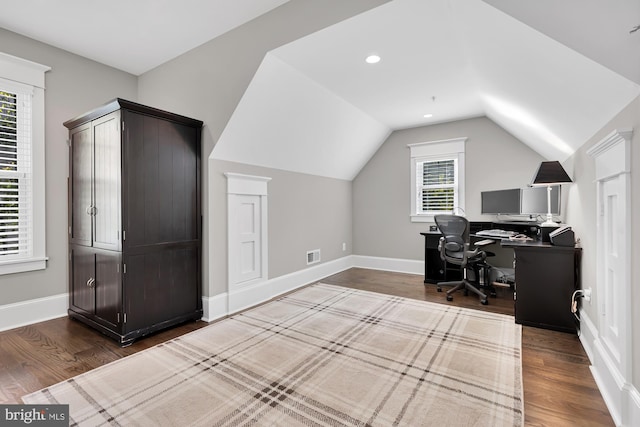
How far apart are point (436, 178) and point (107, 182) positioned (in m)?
4.62

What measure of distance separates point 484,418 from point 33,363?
3.07 meters

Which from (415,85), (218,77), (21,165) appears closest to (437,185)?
(415,85)

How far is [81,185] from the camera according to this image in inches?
116

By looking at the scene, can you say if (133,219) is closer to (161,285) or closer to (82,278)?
(161,285)

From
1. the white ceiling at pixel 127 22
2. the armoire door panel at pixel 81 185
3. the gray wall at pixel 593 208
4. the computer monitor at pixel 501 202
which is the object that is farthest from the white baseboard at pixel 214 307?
the computer monitor at pixel 501 202

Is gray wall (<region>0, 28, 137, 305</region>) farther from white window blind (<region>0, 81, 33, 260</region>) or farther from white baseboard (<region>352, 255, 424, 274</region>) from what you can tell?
white baseboard (<region>352, 255, 424, 274</region>)

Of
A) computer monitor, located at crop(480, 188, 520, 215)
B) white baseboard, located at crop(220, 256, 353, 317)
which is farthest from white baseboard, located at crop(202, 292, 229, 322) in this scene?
computer monitor, located at crop(480, 188, 520, 215)

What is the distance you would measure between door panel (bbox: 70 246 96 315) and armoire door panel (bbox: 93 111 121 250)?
26 centimetres

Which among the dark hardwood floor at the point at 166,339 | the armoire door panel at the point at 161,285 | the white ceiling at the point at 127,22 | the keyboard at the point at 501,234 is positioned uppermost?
the white ceiling at the point at 127,22

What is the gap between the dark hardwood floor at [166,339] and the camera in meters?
1.66

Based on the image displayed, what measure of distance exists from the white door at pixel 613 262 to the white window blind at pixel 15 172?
15.5 ft

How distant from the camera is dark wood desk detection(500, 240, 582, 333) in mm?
2646

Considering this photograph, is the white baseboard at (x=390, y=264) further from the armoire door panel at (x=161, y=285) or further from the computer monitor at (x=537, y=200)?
the armoire door panel at (x=161, y=285)

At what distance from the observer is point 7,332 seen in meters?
2.69
